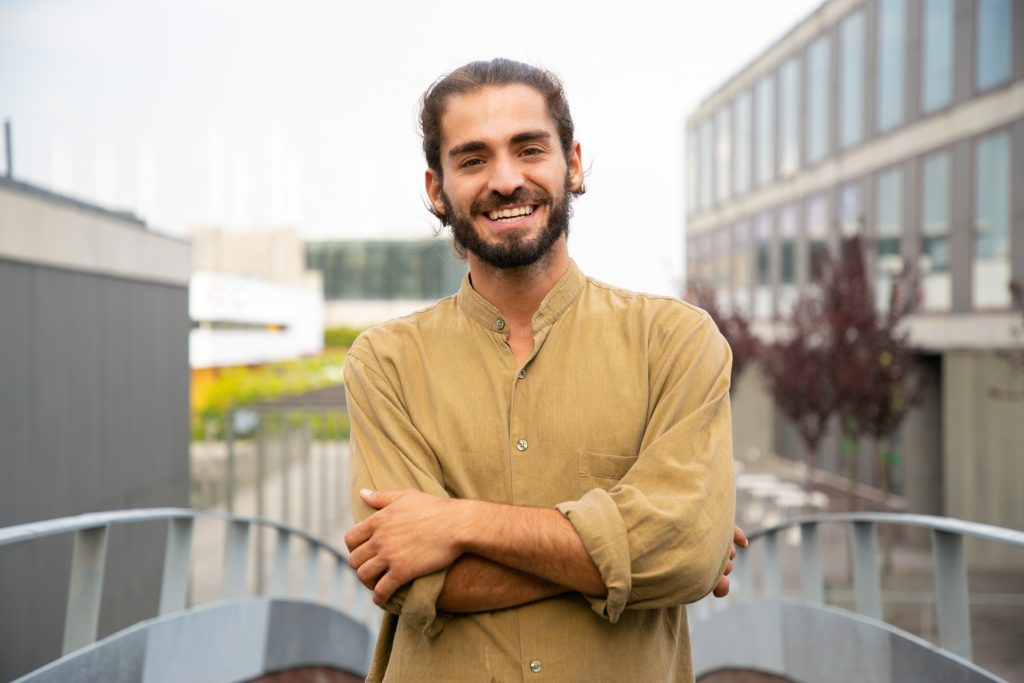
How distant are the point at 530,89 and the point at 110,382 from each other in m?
6.64

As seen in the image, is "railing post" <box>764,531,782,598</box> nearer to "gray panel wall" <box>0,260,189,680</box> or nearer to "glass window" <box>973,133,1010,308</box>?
"gray panel wall" <box>0,260,189,680</box>

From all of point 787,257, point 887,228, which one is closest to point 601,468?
point 887,228

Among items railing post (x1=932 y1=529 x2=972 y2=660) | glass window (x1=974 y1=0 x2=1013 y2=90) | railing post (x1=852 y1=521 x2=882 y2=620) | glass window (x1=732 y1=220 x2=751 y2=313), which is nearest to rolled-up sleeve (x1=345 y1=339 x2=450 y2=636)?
railing post (x1=932 y1=529 x2=972 y2=660)

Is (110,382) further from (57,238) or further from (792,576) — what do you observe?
(792,576)

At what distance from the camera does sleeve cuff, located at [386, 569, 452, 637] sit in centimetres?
202

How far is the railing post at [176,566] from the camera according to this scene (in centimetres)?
396

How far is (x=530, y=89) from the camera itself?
7.42ft

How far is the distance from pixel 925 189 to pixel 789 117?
25.6ft

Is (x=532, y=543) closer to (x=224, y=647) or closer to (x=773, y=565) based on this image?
(x=224, y=647)

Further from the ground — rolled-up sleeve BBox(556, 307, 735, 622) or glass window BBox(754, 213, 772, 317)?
Result: glass window BBox(754, 213, 772, 317)

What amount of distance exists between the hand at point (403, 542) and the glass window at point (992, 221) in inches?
620

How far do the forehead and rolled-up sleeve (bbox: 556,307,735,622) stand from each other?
21.2 inches

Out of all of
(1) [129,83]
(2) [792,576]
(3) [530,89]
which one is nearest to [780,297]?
(2) [792,576]

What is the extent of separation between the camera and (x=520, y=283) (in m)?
2.31
